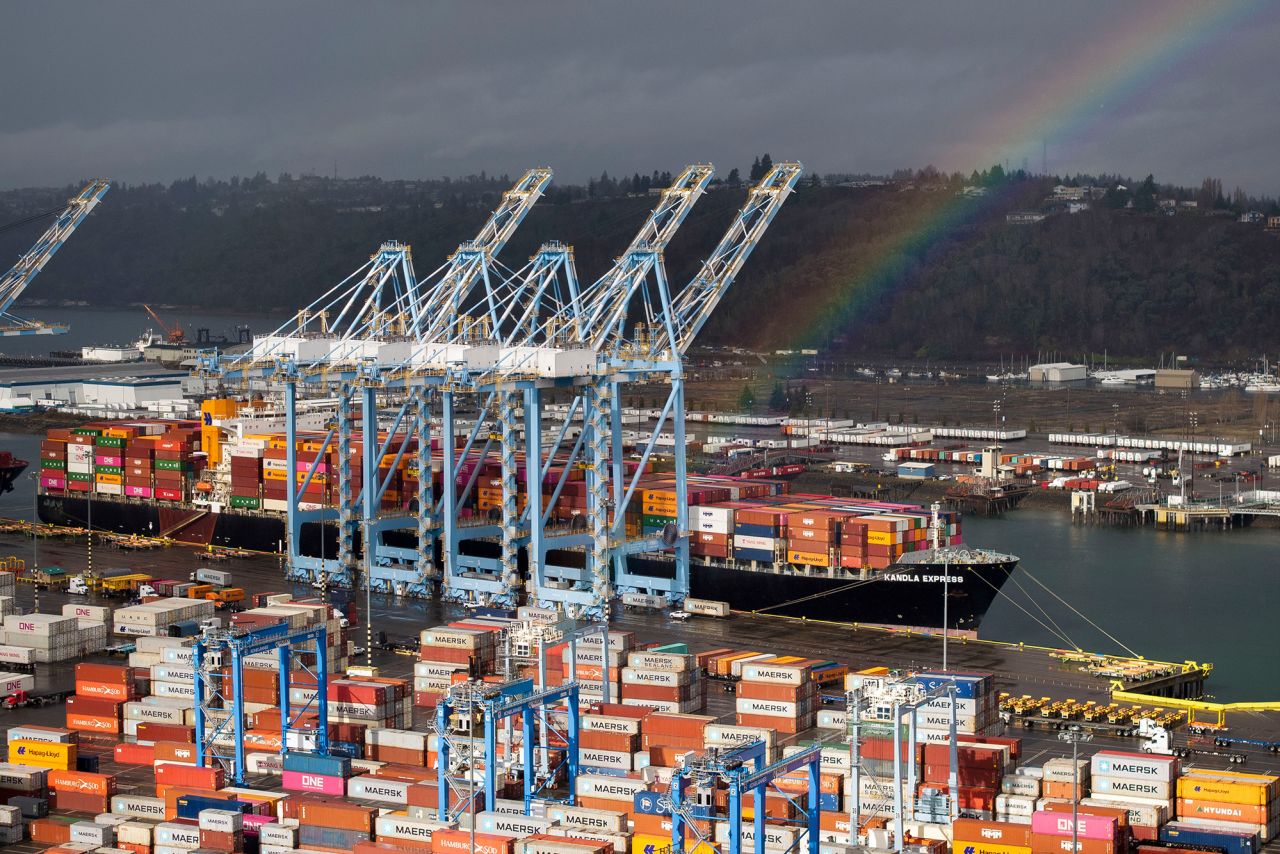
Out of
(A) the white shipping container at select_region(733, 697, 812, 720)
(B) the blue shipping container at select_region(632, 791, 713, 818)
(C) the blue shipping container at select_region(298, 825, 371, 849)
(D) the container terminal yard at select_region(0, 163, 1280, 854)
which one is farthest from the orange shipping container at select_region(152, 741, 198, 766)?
(A) the white shipping container at select_region(733, 697, 812, 720)

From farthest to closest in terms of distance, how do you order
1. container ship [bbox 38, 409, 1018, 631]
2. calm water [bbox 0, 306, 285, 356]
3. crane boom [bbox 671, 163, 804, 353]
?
1. calm water [bbox 0, 306, 285, 356]
2. crane boom [bbox 671, 163, 804, 353]
3. container ship [bbox 38, 409, 1018, 631]

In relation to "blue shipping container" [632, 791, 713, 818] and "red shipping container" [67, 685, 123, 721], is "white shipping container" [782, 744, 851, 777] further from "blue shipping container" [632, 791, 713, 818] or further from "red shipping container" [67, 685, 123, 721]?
"red shipping container" [67, 685, 123, 721]

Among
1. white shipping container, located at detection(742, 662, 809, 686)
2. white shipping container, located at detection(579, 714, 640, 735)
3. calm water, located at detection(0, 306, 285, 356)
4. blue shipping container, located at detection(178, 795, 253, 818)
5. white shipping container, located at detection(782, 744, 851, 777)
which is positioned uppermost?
calm water, located at detection(0, 306, 285, 356)

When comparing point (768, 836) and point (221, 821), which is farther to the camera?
point (221, 821)

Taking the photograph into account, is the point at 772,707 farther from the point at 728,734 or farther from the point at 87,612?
the point at 87,612

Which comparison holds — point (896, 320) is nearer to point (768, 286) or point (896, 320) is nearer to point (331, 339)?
point (768, 286)

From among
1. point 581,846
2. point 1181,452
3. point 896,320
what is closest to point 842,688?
point 581,846

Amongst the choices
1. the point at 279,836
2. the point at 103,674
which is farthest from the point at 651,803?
the point at 103,674
